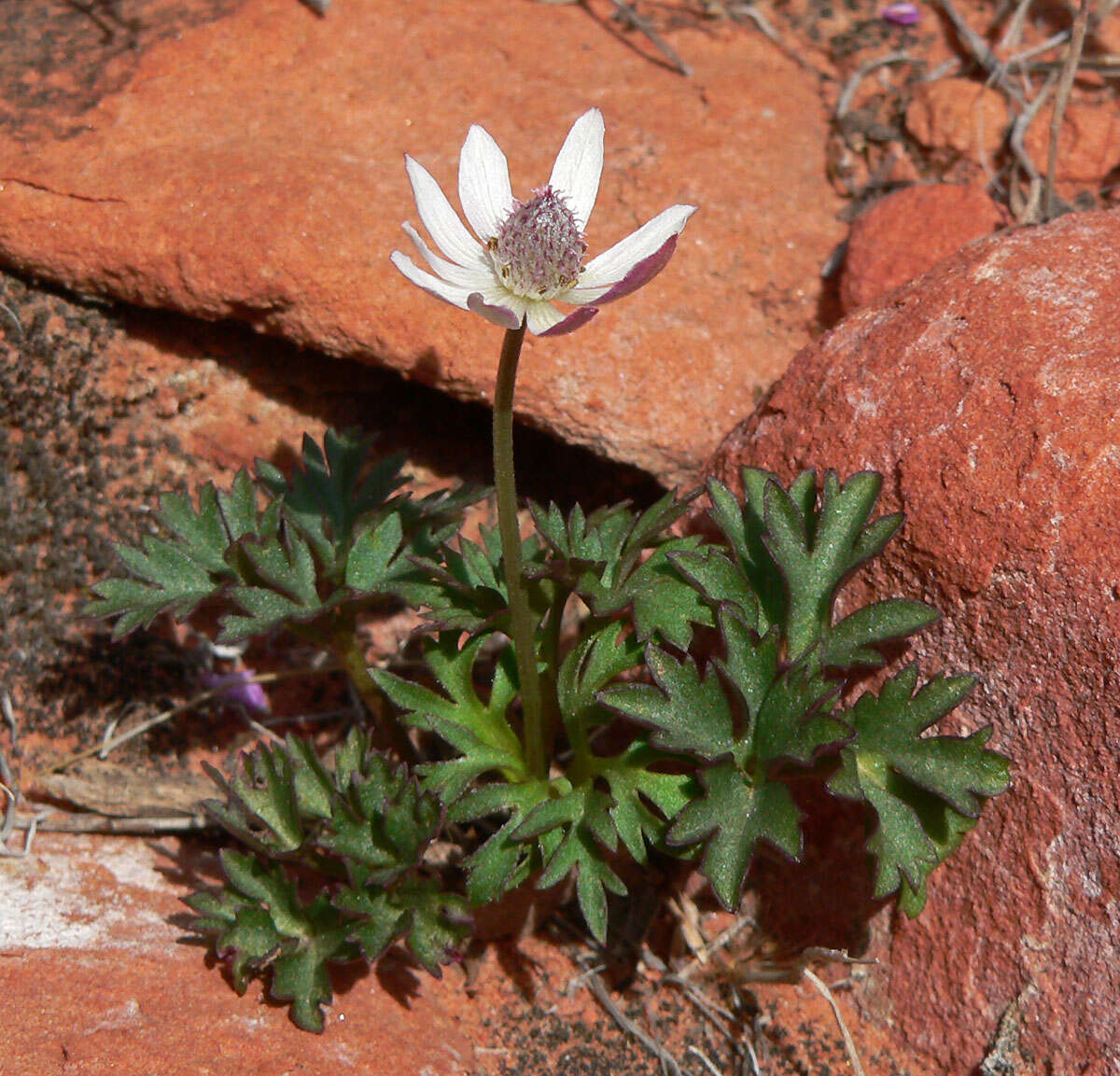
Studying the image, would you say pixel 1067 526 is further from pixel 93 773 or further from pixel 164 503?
pixel 93 773

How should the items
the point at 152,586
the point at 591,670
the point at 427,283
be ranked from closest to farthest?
1. the point at 427,283
2. the point at 591,670
3. the point at 152,586

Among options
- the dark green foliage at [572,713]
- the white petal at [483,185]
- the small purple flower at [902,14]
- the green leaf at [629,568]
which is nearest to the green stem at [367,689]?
the dark green foliage at [572,713]

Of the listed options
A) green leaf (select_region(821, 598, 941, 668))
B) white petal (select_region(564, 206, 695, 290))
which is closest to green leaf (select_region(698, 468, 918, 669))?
green leaf (select_region(821, 598, 941, 668))

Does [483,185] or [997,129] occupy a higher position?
[997,129]

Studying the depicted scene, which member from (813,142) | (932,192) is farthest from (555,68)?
(932,192)

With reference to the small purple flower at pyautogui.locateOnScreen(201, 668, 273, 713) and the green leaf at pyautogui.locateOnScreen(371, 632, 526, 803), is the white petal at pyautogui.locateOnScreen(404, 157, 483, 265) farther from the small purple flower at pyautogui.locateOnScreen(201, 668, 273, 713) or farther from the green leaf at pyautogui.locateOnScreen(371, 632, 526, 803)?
the small purple flower at pyautogui.locateOnScreen(201, 668, 273, 713)

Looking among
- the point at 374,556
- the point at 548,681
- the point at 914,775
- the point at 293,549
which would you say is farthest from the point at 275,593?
the point at 914,775

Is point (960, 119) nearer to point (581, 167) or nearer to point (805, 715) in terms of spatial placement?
point (581, 167)
